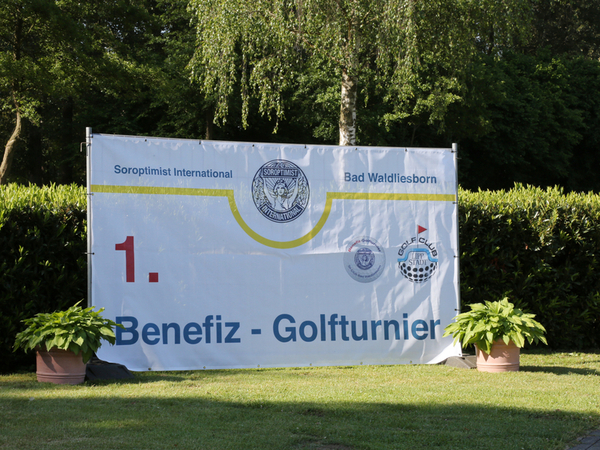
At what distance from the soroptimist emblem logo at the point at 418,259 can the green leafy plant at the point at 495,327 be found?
77 cm

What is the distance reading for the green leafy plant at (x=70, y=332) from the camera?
605 centimetres

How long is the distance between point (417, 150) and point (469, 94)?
20902 mm

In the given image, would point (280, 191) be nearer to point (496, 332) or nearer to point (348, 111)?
point (496, 332)

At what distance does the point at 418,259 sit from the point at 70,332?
4.33 metres

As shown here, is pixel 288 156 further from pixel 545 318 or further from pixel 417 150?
pixel 545 318

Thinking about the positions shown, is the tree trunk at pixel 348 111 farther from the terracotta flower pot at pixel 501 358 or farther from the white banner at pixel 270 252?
the terracotta flower pot at pixel 501 358

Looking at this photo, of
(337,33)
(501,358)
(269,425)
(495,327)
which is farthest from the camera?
(337,33)

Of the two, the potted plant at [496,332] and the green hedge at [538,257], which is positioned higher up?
the green hedge at [538,257]

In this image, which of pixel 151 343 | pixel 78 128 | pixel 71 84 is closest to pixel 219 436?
pixel 151 343

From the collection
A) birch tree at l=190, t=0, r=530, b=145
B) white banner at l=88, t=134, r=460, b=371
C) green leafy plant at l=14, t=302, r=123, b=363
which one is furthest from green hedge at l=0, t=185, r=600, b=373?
birch tree at l=190, t=0, r=530, b=145

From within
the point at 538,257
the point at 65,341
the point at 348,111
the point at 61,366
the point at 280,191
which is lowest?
the point at 61,366

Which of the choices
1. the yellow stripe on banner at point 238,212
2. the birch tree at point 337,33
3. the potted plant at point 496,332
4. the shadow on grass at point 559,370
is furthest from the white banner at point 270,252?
the birch tree at point 337,33

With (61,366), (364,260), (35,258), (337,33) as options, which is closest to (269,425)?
(61,366)

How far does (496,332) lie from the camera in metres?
7.07
